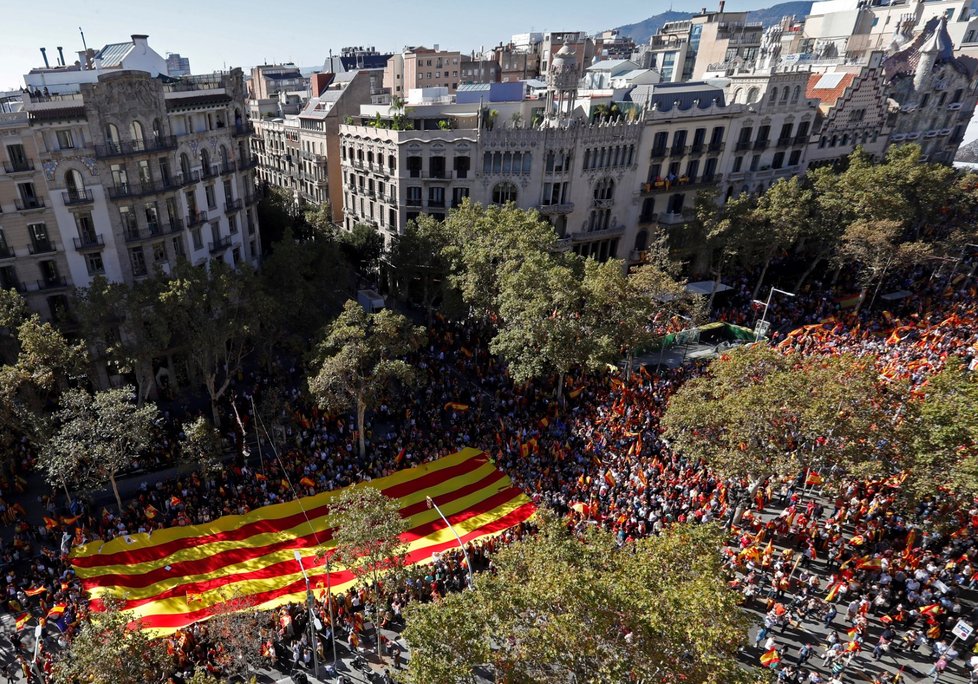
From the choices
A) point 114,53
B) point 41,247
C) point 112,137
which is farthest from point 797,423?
point 114,53

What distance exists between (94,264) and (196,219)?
26.2ft

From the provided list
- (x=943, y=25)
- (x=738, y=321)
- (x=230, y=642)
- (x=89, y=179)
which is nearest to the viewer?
(x=230, y=642)

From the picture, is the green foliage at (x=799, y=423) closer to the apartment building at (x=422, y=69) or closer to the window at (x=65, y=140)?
the window at (x=65, y=140)

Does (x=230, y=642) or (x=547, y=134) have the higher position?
(x=547, y=134)

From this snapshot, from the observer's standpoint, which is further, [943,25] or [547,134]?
[943,25]

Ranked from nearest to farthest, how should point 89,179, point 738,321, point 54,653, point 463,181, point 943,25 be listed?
point 54,653 < point 89,179 < point 738,321 < point 463,181 < point 943,25

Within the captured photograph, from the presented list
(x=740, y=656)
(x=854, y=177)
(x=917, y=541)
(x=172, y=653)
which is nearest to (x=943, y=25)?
(x=854, y=177)

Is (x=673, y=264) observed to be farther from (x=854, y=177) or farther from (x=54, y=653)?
(x=54, y=653)

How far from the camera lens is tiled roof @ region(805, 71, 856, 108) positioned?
72.1 m

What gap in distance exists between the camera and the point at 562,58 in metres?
57.4

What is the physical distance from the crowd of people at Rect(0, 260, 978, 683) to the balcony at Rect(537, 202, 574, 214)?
66.2ft

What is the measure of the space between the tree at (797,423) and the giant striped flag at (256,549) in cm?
1050

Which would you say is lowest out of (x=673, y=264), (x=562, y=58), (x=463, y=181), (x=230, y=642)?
(x=230, y=642)

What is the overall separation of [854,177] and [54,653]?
233 ft
